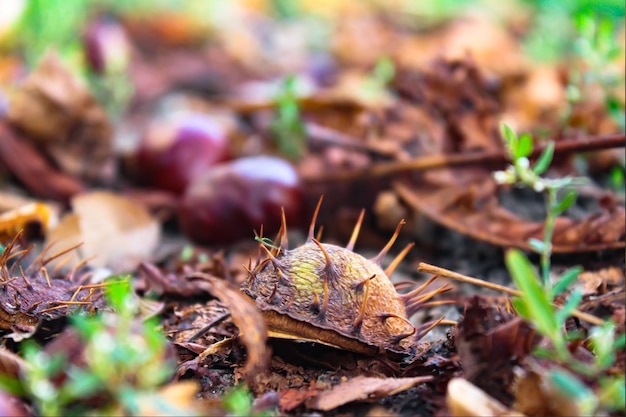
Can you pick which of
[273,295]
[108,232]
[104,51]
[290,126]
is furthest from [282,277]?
[104,51]

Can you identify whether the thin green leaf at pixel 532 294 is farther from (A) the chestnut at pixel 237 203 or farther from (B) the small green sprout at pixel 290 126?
(B) the small green sprout at pixel 290 126

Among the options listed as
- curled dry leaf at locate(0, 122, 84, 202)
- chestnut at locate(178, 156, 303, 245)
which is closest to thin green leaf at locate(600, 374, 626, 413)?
chestnut at locate(178, 156, 303, 245)

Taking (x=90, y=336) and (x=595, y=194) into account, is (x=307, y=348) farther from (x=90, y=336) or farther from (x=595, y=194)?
(x=595, y=194)

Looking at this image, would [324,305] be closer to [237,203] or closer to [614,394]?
[614,394]

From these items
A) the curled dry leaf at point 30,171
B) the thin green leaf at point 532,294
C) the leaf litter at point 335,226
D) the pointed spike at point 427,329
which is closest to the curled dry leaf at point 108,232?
the leaf litter at point 335,226

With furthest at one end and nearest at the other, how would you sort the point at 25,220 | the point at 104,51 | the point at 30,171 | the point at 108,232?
the point at 104,51, the point at 30,171, the point at 108,232, the point at 25,220

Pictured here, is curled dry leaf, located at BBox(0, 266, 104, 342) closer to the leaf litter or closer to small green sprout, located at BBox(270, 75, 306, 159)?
the leaf litter

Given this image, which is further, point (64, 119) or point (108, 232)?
point (64, 119)
